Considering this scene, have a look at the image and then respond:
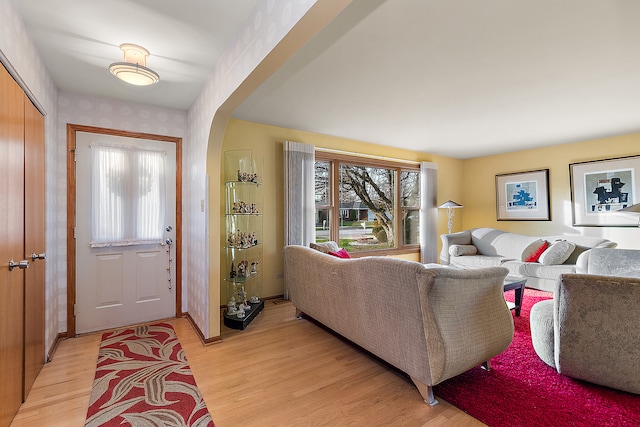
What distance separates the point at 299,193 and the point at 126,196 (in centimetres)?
209

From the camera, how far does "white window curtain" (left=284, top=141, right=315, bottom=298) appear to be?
4219mm

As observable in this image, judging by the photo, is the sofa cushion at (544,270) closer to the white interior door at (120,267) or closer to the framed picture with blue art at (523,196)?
the framed picture with blue art at (523,196)

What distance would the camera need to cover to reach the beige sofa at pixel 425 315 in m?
1.79

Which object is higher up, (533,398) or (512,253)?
(512,253)

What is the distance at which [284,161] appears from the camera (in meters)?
4.25

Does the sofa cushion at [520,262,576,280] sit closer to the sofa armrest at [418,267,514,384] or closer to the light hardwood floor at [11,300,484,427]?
the sofa armrest at [418,267,514,384]

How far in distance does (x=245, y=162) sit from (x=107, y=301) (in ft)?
6.77

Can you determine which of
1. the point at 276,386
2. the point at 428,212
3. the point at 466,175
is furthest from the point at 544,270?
the point at 276,386

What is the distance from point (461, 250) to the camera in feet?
17.6

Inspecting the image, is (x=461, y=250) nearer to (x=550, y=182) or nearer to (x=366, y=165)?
(x=550, y=182)

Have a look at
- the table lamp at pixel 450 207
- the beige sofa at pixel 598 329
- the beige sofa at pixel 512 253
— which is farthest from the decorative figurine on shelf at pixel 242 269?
the table lamp at pixel 450 207

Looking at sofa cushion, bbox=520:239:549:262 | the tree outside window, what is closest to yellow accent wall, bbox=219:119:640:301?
the tree outside window

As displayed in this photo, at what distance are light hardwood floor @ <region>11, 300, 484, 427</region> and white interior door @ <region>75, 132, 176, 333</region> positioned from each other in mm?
321

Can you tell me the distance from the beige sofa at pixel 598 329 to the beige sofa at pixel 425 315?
0.33m
